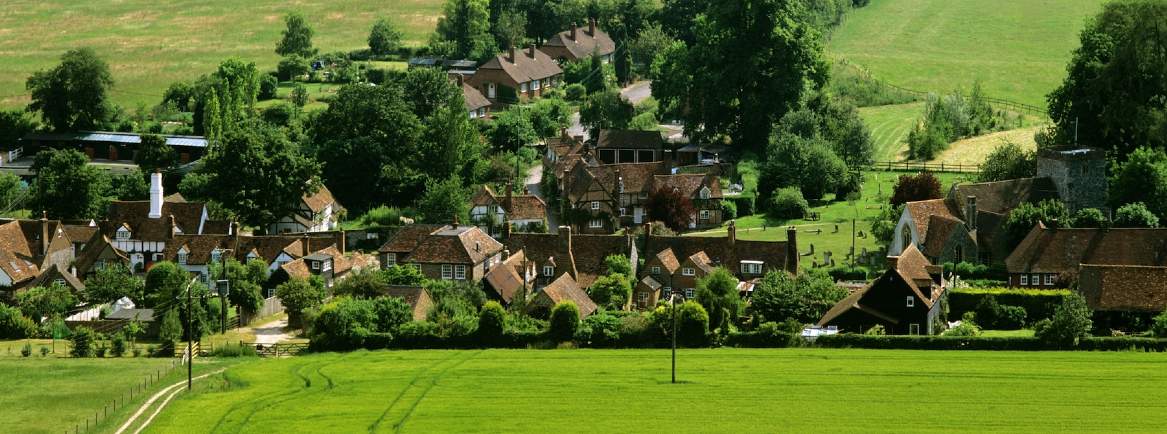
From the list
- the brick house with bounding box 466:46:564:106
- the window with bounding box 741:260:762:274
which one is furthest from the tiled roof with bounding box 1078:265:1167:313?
the brick house with bounding box 466:46:564:106

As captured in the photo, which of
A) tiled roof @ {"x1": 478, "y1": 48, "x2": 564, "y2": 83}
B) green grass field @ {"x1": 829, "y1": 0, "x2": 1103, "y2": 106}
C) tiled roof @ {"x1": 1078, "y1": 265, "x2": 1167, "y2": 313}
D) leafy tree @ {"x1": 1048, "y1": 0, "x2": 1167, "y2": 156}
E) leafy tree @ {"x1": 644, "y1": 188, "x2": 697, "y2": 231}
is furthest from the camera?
green grass field @ {"x1": 829, "y1": 0, "x2": 1103, "y2": 106}

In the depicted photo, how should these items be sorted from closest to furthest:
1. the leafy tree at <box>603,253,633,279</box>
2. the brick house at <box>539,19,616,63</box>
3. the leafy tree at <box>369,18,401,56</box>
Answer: the leafy tree at <box>603,253,633,279</box> < the brick house at <box>539,19,616,63</box> < the leafy tree at <box>369,18,401,56</box>

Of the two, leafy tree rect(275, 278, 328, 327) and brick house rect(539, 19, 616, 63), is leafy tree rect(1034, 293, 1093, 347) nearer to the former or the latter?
leafy tree rect(275, 278, 328, 327)

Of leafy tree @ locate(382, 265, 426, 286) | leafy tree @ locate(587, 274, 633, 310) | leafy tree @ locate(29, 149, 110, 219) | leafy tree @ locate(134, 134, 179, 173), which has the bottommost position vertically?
leafy tree @ locate(587, 274, 633, 310)

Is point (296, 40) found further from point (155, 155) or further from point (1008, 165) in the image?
point (1008, 165)

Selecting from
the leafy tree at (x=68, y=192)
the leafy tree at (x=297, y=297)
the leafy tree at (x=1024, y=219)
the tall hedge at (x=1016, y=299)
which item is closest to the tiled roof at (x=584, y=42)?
A: the leafy tree at (x=68, y=192)

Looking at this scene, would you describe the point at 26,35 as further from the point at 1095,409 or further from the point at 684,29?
the point at 1095,409
